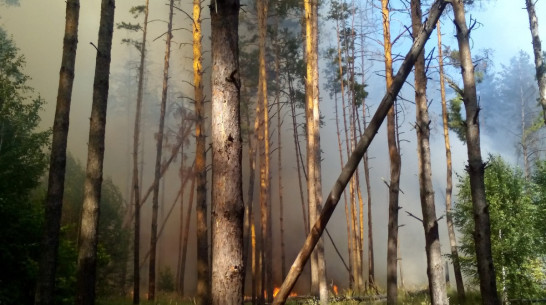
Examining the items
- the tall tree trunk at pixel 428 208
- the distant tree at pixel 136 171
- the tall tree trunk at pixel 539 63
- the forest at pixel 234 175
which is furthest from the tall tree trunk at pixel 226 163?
the distant tree at pixel 136 171

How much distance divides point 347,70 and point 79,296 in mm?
19418

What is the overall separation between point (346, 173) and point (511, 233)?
12.2 metres

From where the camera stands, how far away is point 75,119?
3120 centimetres

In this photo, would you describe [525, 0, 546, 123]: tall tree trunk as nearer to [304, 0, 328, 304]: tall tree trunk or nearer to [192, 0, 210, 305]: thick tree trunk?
[304, 0, 328, 304]: tall tree trunk

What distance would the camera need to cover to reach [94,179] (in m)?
7.04

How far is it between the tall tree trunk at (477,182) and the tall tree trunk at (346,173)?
Result: 9.65 ft

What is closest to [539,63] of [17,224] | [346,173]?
[346,173]

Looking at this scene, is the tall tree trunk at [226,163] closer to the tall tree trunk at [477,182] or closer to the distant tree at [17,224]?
the tall tree trunk at [477,182]

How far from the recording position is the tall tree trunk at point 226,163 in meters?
2.91

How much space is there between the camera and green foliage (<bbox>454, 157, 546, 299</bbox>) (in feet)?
41.5

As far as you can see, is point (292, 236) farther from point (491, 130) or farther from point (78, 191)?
point (491, 130)

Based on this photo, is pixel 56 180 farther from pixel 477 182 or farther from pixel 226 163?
pixel 477 182

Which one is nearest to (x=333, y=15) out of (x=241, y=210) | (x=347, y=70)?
(x=347, y=70)

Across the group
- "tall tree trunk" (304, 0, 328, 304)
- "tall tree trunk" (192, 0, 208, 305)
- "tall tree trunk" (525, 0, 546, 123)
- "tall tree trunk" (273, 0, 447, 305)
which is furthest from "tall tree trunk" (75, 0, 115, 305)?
"tall tree trunk" (525, 0, 546, 123)
